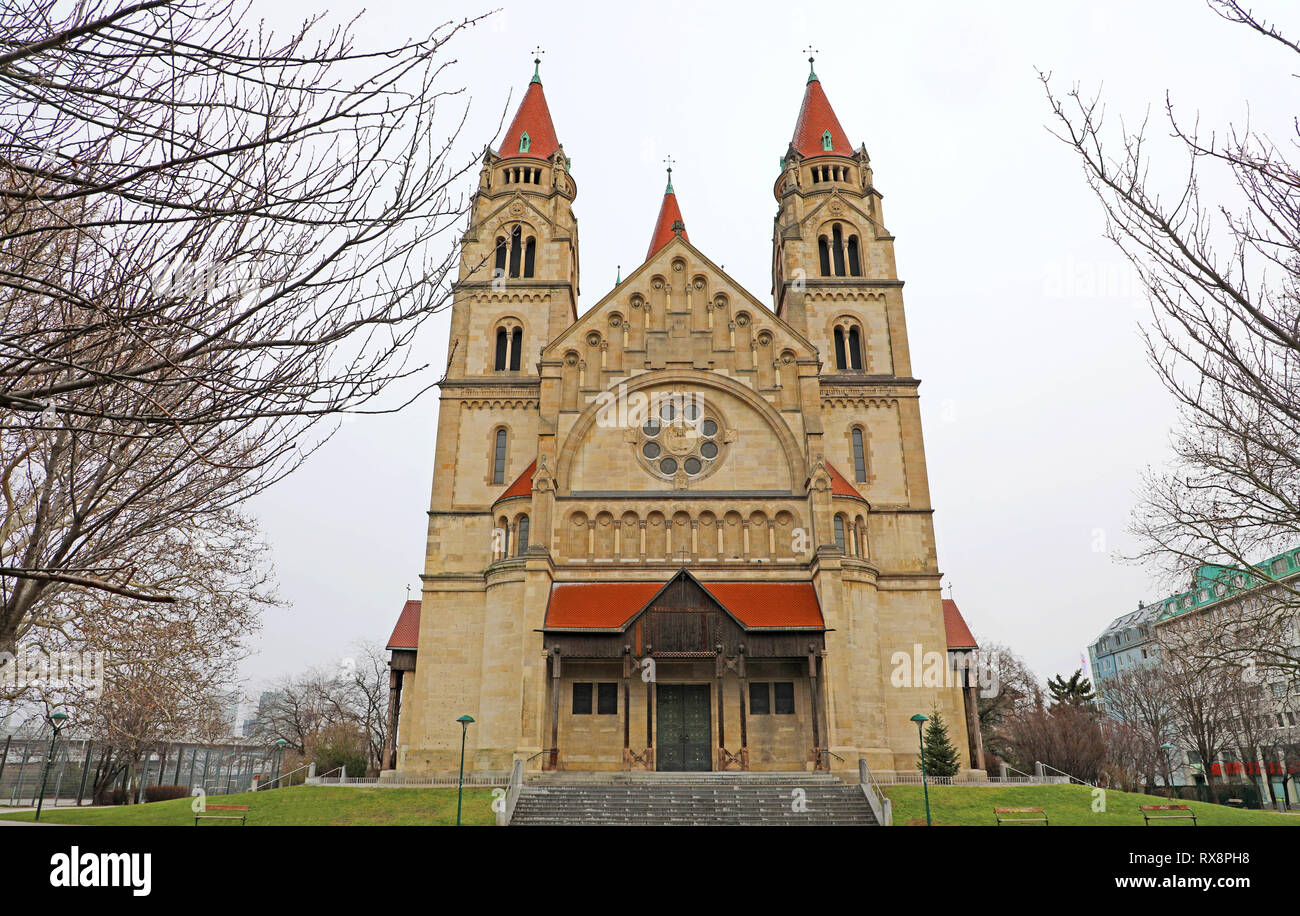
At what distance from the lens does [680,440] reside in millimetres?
31922

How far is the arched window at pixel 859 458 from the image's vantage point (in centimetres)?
3347

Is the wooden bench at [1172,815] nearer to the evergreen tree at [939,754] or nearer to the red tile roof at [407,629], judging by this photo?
the evergreen tree at [939,754]

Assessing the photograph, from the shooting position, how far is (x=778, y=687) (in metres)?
28.2

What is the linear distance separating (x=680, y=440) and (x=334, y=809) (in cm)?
1727

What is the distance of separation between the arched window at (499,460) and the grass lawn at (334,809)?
12.9 metres

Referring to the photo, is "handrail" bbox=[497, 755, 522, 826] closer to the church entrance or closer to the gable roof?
the gable roof

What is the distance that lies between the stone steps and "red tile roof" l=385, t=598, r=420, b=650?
44.0ft

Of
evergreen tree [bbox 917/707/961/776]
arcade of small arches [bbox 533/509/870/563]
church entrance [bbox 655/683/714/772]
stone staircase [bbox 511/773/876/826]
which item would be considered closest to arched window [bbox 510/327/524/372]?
arcade of small arches [bbox 533/509/870/563]
